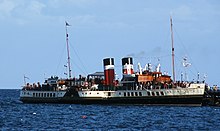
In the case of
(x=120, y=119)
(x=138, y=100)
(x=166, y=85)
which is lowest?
(x=120, y=119)

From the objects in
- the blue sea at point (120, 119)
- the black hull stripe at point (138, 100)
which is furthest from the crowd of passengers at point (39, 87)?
the blue sea at point (120, 119)

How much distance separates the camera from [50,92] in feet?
426

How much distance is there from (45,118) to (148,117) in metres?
14.5

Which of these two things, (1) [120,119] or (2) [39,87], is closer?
(1) [120,119]

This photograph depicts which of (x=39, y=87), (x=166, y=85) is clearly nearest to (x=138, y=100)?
(x=166, y=85)

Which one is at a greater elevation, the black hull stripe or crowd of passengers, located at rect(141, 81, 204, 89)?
crowd of passengers, located at rect(141, 81, 204, 89)

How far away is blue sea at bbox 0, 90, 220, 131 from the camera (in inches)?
3054

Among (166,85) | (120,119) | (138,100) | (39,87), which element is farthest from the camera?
(39,87)

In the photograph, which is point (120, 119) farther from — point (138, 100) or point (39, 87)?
point (39, 87)

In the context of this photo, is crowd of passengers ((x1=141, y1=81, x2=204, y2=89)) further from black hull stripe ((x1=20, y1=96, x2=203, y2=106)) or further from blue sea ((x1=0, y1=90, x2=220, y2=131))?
blue sea ((x1=0, y1=90, x2=220, y2=131))

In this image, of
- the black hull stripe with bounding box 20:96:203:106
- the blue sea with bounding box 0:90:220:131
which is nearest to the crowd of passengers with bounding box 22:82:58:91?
the black hull stripe with bounding box 20:96:203:106

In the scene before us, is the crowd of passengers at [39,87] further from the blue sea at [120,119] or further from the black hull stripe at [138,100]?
the blue sea at [120,119]

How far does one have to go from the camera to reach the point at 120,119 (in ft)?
291

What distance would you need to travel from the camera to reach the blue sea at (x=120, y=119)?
254ft
